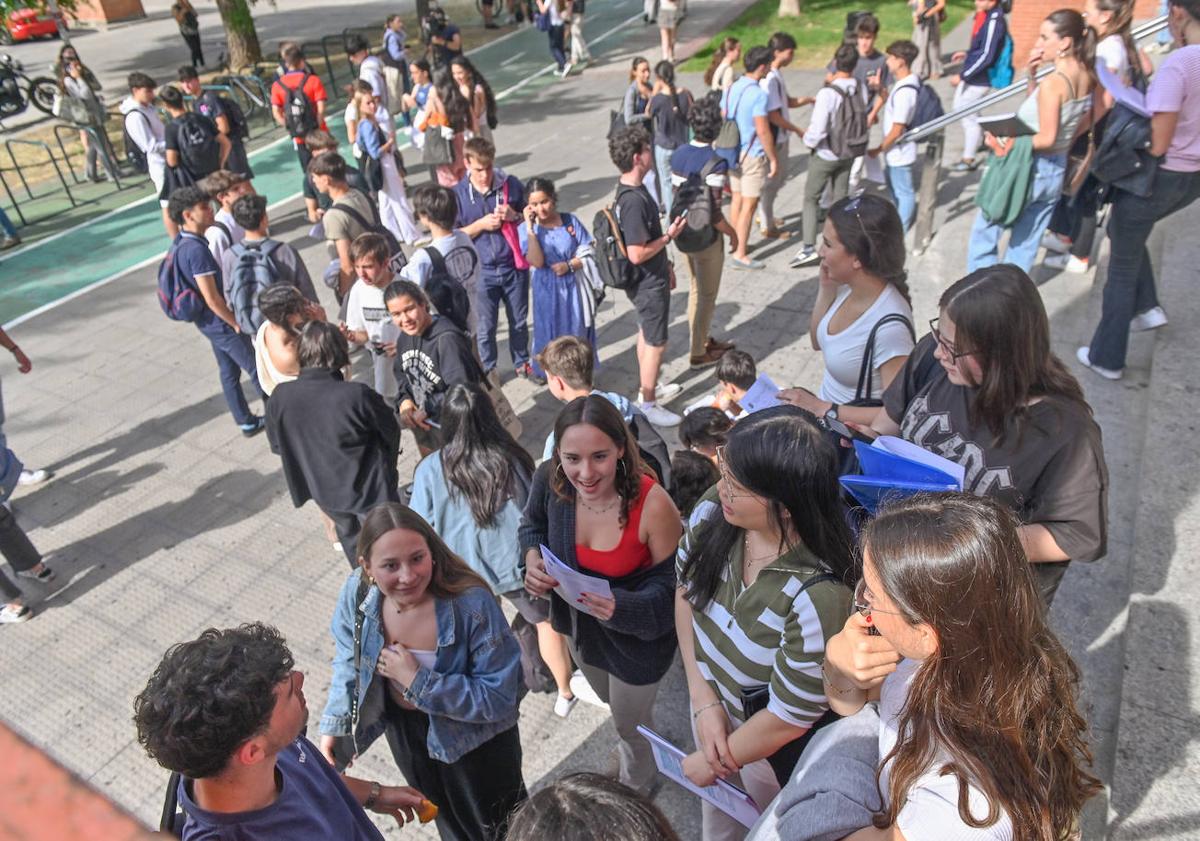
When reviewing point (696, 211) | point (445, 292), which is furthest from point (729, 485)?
point (696, 211)

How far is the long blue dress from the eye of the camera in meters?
5.34

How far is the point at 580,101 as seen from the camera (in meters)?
14.1

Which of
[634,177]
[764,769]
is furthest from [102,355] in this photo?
[764,769]

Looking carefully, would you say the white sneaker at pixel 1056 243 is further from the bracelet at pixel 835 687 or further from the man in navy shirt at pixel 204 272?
the man in navy shirt at pixel 204 272

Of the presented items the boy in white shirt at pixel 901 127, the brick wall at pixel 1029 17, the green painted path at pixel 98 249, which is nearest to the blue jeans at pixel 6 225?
the green painted path at pixel 98 249

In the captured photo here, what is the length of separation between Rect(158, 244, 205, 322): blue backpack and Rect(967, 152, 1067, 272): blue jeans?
206 inches

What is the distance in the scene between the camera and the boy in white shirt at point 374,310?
4.80m

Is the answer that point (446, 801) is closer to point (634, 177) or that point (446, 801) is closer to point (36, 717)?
point (36, 717)

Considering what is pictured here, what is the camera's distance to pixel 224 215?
5.82 metres

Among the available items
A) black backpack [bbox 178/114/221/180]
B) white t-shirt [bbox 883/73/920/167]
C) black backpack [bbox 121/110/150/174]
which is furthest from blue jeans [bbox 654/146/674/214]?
black backpack [bbox 121/110/150/174]

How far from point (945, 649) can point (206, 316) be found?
18.1 ft

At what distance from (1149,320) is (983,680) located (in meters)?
4.57

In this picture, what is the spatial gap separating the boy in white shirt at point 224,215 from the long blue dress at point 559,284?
84.4 inches

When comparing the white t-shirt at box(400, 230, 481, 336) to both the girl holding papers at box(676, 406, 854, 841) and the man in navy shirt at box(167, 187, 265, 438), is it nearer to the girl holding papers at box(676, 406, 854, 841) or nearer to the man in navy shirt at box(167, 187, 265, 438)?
the man in navy shirt at box(167, 187, 265, 438)
